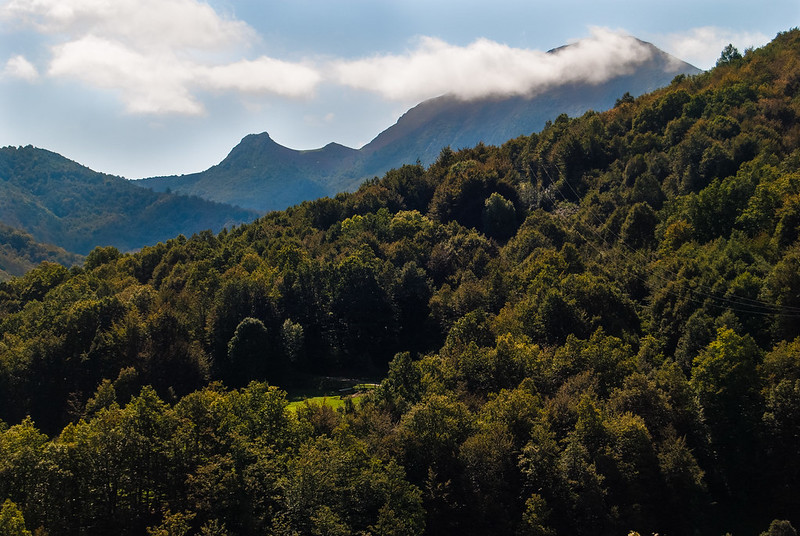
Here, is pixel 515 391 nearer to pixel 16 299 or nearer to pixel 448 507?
pixel 448 507

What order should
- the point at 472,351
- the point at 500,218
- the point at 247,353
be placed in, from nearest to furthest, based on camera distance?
the point at 472,351 < the point at 247,353 < the point at 500,218

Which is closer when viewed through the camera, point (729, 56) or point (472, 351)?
point (472, 351)

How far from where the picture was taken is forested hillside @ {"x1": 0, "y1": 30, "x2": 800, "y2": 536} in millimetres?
40000

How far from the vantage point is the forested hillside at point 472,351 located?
4000 cm

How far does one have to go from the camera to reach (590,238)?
8688 cm

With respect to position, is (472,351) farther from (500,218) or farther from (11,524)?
(500,218)

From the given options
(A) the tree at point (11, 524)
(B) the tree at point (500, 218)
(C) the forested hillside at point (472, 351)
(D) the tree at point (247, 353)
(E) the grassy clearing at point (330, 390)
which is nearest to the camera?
(A) the tree at point (11, 524)

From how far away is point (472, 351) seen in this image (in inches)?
2286

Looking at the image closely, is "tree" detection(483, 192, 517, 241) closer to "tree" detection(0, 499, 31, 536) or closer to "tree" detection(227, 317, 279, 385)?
"tree" detection(227, 317, 279, 385)

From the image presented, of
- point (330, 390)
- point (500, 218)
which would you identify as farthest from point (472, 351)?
point (500, 218)

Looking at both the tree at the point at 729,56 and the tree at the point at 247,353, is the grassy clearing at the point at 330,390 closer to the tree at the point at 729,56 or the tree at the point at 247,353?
the tree at the point at 247,353

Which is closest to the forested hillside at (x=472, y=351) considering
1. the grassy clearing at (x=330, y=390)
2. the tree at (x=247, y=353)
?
the tree at (x=247, y=353)

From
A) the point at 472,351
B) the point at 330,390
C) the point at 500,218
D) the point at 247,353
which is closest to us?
the point at 472,351

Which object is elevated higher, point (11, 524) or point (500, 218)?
point (500, 218)
